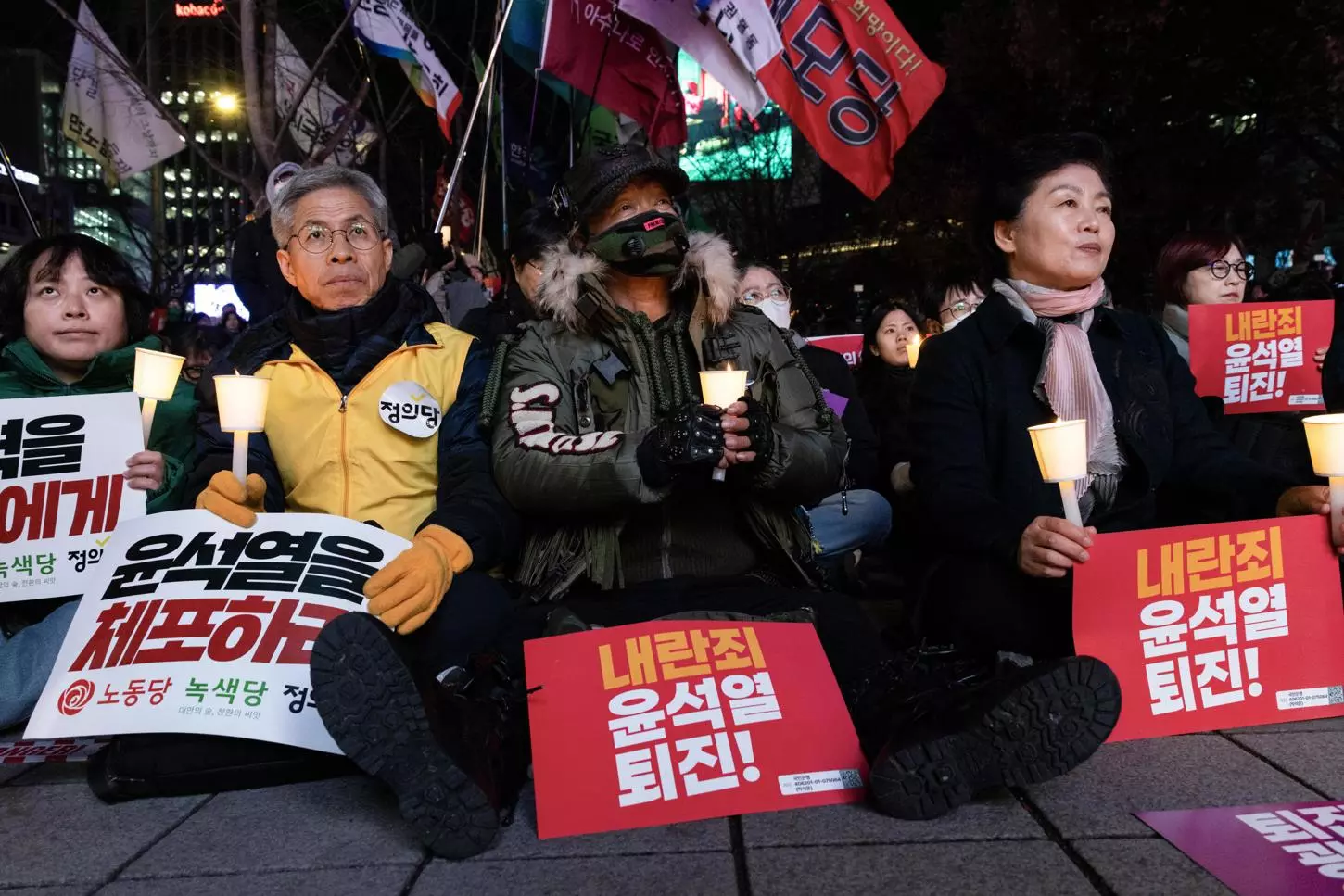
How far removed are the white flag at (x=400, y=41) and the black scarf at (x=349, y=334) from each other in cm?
795

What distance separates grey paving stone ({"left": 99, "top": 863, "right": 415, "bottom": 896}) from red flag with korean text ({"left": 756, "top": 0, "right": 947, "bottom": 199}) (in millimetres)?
5045

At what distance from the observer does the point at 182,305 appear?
25.5 meters

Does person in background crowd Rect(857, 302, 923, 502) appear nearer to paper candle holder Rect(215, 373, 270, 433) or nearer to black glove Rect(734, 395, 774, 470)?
black glove Rect(734, 395, 774, 470)

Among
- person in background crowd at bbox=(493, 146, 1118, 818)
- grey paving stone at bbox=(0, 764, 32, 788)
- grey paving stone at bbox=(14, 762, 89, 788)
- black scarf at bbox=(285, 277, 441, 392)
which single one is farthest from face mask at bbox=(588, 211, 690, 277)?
grey paving stone at bbox=(0, 764, 32, 788)

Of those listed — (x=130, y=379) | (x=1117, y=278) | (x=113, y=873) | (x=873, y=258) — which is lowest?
(x=113, y=873)

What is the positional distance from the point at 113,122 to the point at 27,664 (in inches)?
391

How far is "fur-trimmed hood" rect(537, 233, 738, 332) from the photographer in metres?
3.50

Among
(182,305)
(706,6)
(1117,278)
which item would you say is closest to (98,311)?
(706,6)

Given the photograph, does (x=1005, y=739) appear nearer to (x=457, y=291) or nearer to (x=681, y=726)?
(x=681, y=726)

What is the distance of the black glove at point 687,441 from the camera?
9.78 ft

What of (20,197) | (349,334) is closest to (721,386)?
(349,334)

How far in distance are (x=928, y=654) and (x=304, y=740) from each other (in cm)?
160

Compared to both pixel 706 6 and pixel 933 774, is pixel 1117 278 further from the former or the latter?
pixel 933 774

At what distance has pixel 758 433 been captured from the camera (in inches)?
122
